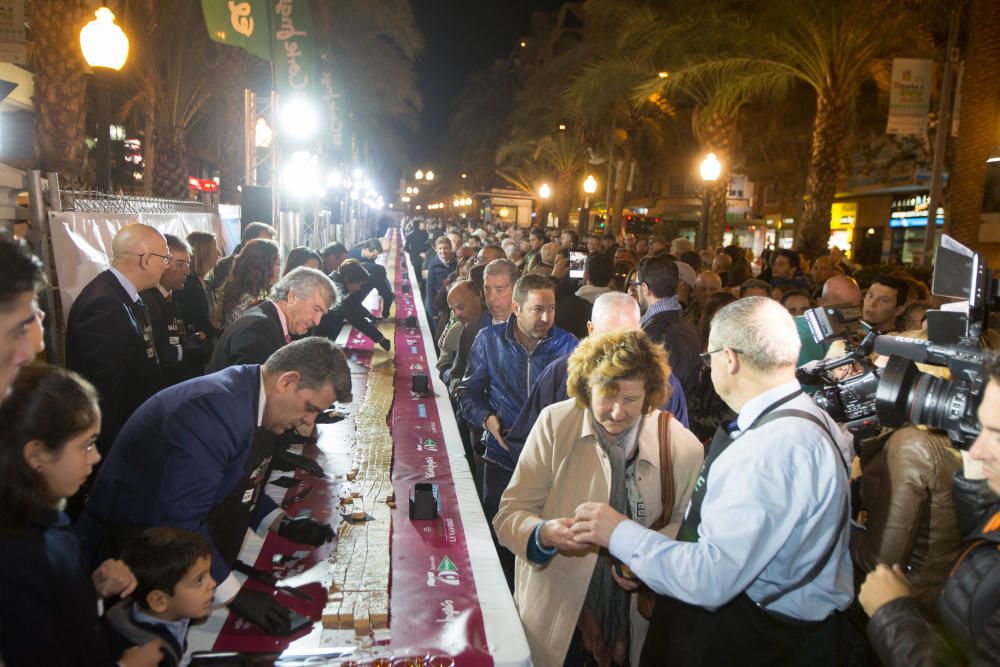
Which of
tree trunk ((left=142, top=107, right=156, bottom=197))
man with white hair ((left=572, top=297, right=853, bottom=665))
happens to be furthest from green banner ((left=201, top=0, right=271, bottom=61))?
tree trunk ((left=142, top=107, right=156, bottom=197))

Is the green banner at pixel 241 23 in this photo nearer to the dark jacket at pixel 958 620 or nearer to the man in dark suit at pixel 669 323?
the man in dark suit at pixel 669 323

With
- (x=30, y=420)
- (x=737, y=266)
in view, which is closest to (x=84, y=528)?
(x=30, y=420)

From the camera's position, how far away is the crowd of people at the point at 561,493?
180 centimetres

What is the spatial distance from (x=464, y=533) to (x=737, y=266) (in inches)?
334

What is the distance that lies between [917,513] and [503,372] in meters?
2.33

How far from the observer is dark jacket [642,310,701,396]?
15.4 feet

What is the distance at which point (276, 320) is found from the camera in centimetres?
417

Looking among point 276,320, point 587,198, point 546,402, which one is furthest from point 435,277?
point 587,198

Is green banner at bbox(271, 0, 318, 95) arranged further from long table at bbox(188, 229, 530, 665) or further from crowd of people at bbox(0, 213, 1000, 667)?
long table at bbox(188, 229, 530, 665)

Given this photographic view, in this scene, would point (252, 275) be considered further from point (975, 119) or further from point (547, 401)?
point (975, 119)

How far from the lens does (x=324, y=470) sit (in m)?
3.99

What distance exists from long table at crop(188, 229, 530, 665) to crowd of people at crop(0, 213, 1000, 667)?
11 cm

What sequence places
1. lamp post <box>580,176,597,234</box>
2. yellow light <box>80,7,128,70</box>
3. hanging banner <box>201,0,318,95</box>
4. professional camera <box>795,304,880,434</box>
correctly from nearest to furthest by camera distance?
professional camera <box>795,304,880,434</box> < yellow light <box>80,7,128,70</box> < hanging banner <box>201,0,318,95</box> < lamp post <box>580,176,597,234</box>

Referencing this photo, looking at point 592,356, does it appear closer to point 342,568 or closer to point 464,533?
point 464,533
